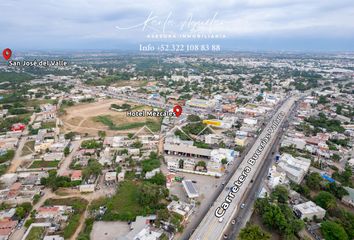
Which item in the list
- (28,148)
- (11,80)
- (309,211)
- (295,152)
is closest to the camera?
(309,211)

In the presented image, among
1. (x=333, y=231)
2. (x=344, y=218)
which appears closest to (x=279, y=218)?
(x=333, y=231)

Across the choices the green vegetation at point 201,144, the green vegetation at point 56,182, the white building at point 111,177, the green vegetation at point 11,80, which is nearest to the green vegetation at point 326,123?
the green vegetation at point 201,144

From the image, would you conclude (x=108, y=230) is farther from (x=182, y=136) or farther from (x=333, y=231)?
(x=182, y=136)

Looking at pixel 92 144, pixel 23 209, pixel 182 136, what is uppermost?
pixel 182 136

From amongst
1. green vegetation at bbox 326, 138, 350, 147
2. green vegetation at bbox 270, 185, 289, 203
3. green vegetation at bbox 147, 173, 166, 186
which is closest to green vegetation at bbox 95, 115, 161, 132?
green vegetation at bbox 147, 173, 166, 186

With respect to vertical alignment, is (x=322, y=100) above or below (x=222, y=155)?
above

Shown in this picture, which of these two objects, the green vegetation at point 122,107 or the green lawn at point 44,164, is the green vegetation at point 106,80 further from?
the green lawn at point 44,164

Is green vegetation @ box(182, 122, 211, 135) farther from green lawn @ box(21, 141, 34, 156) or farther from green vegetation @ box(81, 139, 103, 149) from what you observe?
green lawn @ box(21, 141, 34, 156)
